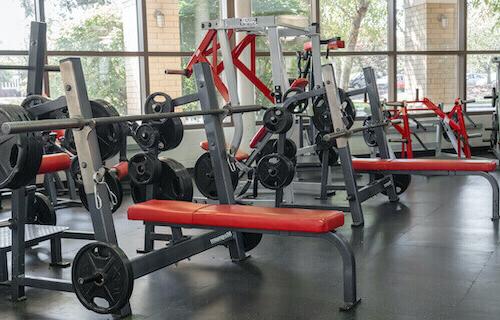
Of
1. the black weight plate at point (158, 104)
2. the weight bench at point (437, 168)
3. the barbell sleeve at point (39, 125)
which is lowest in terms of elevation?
the weight bench at point (437, 168)

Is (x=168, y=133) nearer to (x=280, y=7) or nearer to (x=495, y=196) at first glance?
(x=495, y=196)

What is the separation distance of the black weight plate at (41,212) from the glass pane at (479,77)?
23.6 ft

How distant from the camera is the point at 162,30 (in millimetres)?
7648

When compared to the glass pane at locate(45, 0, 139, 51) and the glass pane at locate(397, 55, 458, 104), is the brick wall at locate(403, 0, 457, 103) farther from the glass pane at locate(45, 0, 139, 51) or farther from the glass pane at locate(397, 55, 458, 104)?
the glass pane at locate(45, 0, 139, 51)

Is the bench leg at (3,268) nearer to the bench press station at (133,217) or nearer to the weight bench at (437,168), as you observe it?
the bench press station at (133,217)

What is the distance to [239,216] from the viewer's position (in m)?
3.04

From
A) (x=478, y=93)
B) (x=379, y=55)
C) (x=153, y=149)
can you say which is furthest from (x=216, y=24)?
(x=478, y=93)

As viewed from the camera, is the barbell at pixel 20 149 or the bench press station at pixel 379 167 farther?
the bench press station at pixel 379 167

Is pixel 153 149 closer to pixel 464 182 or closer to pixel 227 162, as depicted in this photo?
pixel 227 162

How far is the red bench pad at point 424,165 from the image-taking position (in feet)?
15.7

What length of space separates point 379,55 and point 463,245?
5333mm

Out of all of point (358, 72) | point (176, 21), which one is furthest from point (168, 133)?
point (358, 72)

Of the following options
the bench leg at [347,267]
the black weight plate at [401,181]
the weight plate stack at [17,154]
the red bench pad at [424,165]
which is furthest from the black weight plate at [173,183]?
the black weight plate at [401,181]

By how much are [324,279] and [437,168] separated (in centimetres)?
200
